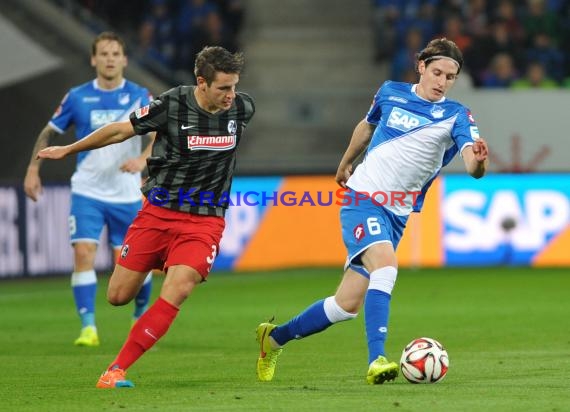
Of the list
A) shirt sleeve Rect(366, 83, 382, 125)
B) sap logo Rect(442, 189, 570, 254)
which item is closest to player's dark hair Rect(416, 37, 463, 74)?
shirt sleeve Rect(366, 83, 382, 125)

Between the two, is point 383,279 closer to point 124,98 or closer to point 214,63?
point 214,63

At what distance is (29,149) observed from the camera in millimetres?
22031

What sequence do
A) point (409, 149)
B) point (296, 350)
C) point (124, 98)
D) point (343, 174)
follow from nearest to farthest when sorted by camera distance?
point (409, 149), point (343, 174), point (296, 350), point (124, 98)

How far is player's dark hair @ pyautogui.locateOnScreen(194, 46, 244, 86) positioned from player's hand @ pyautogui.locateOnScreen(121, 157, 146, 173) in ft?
8.63

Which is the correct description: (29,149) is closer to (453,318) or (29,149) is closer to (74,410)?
(453,318)

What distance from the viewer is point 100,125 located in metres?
11.4

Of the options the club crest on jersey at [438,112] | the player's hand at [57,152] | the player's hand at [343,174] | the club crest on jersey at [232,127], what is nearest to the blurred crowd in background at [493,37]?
the player's hand at [343,174]

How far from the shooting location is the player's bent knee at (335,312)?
27.6 ft

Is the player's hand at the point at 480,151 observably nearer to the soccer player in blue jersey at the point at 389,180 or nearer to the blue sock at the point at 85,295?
the soccer player in blue jersey at the point at 389,180

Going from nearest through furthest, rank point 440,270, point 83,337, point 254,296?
point 83,337 < point 254,296 < point 440,270

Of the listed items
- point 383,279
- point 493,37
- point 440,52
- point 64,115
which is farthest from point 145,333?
point 493,37

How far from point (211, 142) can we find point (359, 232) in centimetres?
105

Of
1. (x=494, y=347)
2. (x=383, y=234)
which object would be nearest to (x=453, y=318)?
(x=494, y=347)

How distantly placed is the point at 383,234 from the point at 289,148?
14.9 m
